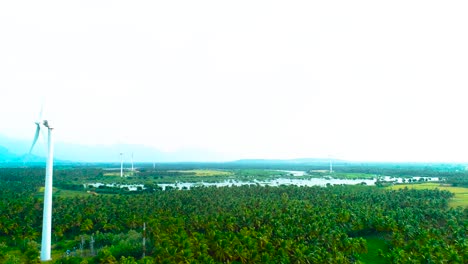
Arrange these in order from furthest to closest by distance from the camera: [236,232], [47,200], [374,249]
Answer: [236,232] → [374,249] → [47,200]

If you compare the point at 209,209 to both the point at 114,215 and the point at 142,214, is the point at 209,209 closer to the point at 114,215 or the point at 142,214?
the point at 142,214

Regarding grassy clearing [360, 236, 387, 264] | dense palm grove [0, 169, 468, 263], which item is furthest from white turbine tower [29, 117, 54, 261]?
grassy clearing [360, 236, 387, 264]

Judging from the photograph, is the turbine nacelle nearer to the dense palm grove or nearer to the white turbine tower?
the white turbine tower

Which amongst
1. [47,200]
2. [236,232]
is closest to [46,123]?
[47,200]

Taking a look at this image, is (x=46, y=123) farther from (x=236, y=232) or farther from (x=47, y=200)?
(x=236, y=232)

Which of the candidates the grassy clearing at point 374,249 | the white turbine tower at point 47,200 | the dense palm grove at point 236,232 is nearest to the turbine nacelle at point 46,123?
the white turbine tower at point 47,200

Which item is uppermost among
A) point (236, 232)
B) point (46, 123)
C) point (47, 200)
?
point (46, 123)

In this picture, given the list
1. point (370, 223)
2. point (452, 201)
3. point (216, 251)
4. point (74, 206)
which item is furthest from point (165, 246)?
point (452, 201)
